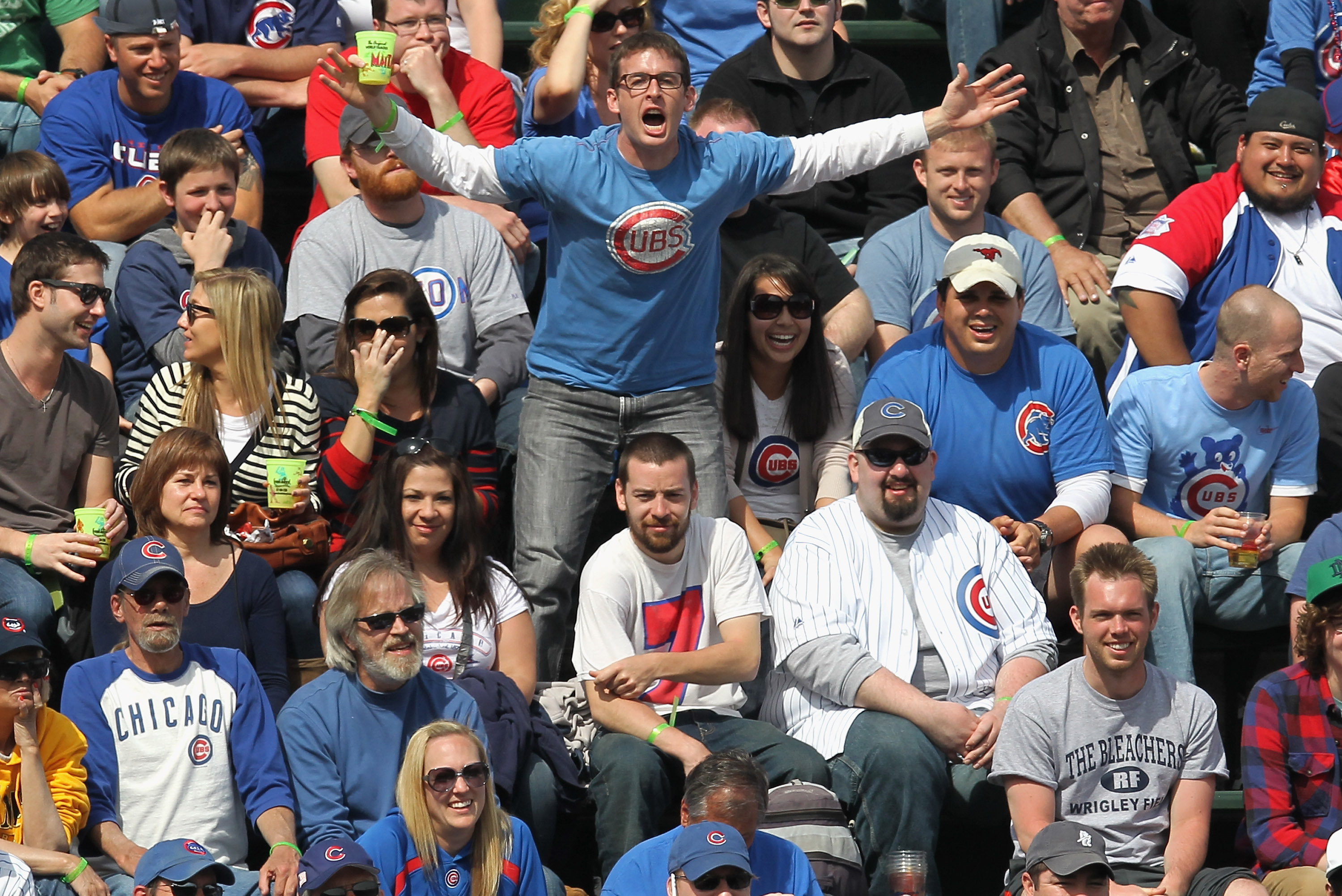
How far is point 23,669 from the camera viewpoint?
4.46 metres

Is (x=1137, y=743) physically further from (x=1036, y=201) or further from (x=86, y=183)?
(x=86, y=183)

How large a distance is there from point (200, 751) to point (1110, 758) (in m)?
2.59

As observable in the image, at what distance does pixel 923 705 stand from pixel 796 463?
4.28 ft

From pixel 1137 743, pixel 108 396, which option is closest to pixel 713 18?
pixel 108 396

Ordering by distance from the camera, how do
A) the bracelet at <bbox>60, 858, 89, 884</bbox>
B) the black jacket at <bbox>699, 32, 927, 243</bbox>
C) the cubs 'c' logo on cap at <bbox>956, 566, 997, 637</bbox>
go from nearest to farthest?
the bracelet at <bbox>60, 858, 89, 884</bbox> → the cubs 'c' logo on cap at <bbox>956, 566, 997, 637</bbox> → the black jacket at <bbox>699, 32, 927, 243</bbox>

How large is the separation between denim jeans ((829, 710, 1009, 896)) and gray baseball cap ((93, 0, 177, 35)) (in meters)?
4.03

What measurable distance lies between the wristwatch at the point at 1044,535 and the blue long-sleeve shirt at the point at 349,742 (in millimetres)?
1993

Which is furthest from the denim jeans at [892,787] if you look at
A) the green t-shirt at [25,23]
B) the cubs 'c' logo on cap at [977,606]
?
the green t-shirt at [25,23]

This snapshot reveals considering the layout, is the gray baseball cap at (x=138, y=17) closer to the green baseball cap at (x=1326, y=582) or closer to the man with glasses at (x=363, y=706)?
the man with glasses at (x=363, y=706)

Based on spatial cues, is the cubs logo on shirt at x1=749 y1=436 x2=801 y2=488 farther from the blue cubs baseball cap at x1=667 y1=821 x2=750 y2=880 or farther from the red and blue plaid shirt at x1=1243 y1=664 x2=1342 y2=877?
the blue cubs baseball cap at x1=667 y1=821 x2=750 y2=880

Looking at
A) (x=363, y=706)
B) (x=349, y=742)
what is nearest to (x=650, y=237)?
(x=363, y=706)

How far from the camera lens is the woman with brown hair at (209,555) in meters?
5.14

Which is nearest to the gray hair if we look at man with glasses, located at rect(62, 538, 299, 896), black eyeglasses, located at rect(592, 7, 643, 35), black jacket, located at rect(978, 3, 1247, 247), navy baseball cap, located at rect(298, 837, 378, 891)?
man with glasses, located at rect(62, 538, 299, 896)

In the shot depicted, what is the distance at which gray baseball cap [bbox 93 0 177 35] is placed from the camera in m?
6.91
